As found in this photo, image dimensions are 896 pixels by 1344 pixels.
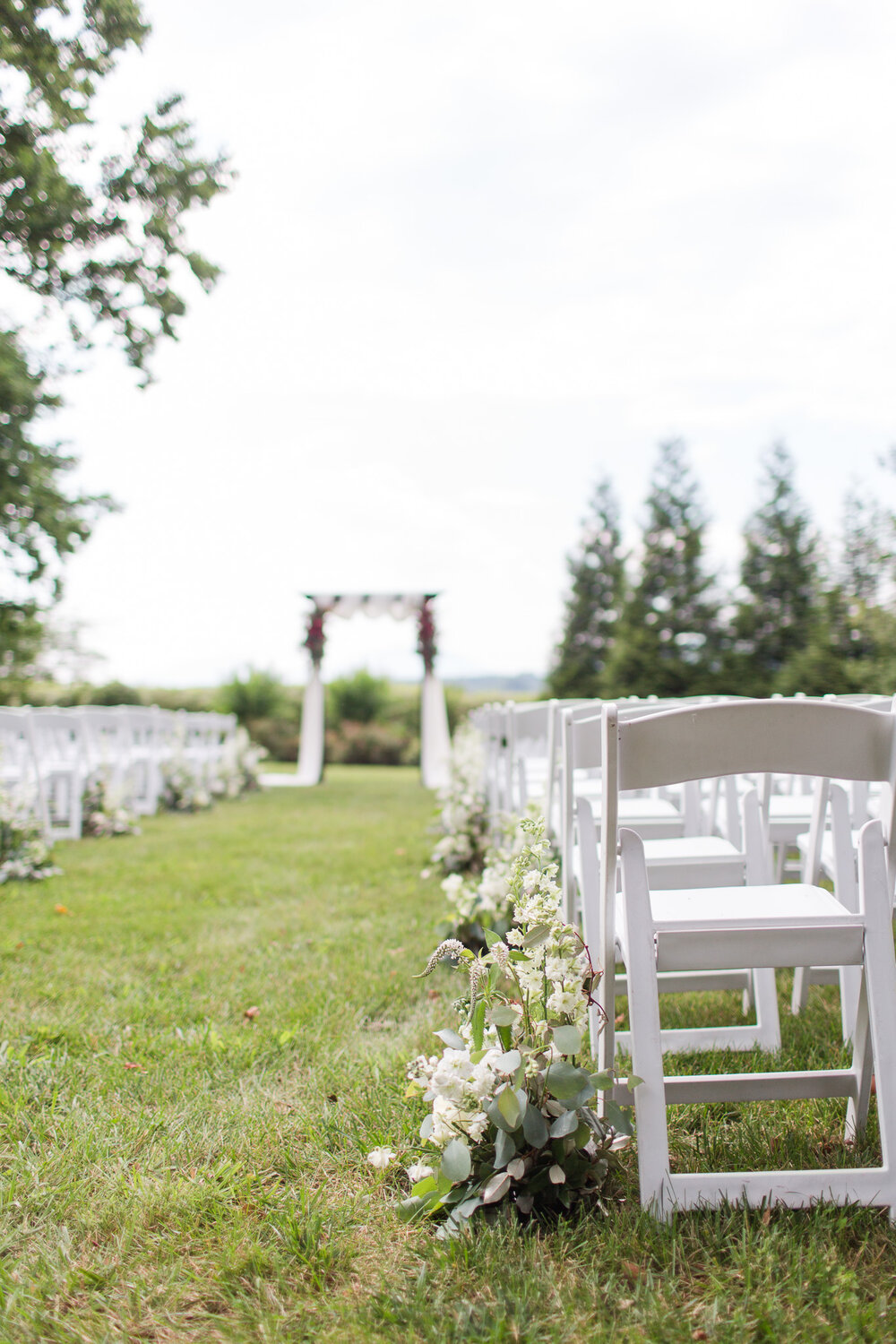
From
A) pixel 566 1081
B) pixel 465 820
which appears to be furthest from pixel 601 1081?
pixel 465 820

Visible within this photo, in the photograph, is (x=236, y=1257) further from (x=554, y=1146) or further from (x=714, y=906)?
(x=714, y=906)

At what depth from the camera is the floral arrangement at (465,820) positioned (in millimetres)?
4527

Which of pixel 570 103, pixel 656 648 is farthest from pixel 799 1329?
pixel 656 648

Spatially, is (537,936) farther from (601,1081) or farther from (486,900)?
(486,900)

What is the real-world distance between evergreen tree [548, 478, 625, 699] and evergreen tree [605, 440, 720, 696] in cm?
198

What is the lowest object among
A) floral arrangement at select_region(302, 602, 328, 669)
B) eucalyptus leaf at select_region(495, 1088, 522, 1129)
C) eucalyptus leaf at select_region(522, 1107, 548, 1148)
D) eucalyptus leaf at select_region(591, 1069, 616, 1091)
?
eucalyptus leaf at select_region(522, 1107, 548, 1148)

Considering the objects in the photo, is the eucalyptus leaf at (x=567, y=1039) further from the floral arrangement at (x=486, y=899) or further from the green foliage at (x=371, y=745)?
the green foliage at (x=371, y=745)

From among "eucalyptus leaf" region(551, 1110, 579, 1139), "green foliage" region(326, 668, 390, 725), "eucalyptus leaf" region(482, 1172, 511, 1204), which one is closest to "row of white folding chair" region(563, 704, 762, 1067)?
"eucalyptus leaf" region(551, 1110, 579, 1139)

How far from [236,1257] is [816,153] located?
A: 12.1 m

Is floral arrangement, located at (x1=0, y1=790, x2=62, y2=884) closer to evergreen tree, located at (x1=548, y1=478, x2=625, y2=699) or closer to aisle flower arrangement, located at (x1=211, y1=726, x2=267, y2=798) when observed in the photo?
aisle flower arrangement, located at (x1=211, y1=726, x2=267, y2=798)

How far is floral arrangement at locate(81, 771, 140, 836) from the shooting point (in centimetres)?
694

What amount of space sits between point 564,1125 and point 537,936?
0.30 metres

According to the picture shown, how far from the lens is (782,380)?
2262 cm

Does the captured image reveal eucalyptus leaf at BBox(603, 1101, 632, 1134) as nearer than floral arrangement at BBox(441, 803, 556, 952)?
Yes
